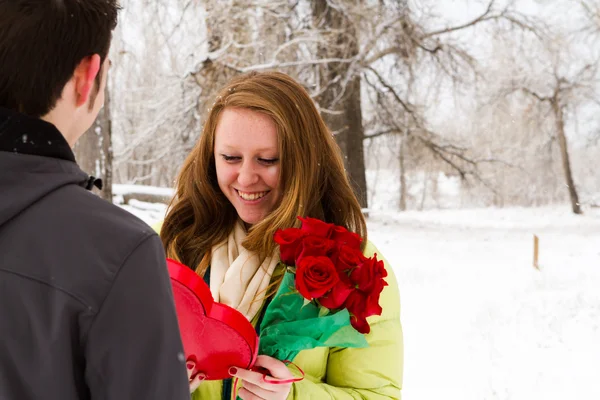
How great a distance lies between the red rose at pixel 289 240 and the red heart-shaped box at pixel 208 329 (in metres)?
0.28

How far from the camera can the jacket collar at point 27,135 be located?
0.87m

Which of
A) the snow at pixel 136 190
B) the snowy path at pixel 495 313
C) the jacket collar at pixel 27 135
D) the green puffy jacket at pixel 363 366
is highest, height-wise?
the jacket collar at pixel 27 135

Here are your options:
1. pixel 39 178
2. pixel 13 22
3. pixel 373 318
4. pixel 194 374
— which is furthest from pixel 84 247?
pixel 373 318

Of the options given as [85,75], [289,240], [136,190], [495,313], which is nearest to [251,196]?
[289,240]

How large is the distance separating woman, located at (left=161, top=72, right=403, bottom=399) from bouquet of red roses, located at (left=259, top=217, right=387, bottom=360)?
0.70 feet

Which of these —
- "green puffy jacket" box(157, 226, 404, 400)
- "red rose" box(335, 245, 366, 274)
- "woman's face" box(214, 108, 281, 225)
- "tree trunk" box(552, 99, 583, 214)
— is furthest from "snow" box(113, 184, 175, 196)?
"red rose" box(335, 245, 366, 274)

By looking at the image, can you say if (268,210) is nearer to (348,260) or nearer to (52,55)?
(348,260)

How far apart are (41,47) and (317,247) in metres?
0.89

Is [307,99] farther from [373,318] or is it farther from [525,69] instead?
[525,69]

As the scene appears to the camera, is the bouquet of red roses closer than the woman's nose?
Yes

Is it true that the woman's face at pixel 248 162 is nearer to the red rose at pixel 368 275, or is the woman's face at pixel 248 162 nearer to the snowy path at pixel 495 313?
the red rose at pixel 368 275

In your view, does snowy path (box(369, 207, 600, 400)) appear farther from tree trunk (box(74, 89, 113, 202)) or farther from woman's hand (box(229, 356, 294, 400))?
tree trunk (box(74, 89, 113, 202))

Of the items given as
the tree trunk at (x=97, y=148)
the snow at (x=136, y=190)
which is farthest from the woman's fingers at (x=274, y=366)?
the snow at (x=136, y=190)

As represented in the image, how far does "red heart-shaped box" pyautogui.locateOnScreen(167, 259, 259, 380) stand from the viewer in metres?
1.30
